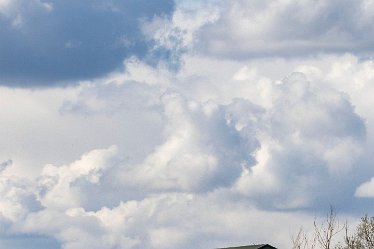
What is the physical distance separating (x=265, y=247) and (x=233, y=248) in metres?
8.21

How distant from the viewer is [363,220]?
145875 millimetres

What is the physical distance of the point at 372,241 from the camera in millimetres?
143875

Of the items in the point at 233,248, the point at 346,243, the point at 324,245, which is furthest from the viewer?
the point at 233,248

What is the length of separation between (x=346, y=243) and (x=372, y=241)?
4.47m

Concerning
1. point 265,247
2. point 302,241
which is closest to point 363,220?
point 265,247

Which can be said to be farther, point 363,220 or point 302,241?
point 363,220

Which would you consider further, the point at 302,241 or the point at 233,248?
the point at 233,248

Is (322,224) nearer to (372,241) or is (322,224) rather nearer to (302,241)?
(302,241)

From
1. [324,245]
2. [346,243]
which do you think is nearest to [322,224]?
[324,245]

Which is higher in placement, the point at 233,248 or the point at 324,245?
the point at 233,248

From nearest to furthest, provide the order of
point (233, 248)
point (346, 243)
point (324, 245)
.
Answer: point (324, 245)
point (346, 243)
point (233, 248)

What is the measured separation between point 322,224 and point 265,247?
3406cm

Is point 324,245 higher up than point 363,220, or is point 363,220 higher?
point 363,220

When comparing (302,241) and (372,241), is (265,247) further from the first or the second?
(302,241)
